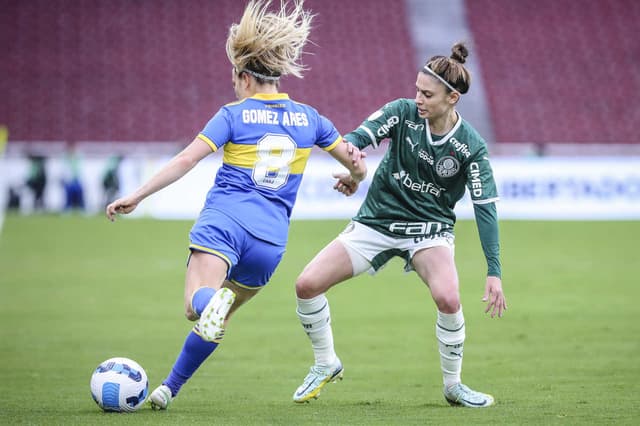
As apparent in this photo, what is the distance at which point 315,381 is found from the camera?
6.48 m

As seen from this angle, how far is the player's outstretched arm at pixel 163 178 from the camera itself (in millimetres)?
5309

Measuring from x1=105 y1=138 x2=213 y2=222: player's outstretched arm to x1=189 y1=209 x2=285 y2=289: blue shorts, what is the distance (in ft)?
1.17

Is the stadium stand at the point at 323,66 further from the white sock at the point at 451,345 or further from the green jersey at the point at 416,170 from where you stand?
Result: the white sock at the point at 451,345

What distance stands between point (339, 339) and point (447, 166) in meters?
3.58

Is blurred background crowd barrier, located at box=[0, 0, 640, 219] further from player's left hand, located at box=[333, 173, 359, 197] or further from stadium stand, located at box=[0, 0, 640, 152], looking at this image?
player's left hand, located at box=[333, 173, 359, 197]

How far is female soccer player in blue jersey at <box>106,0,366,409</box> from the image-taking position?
552cm

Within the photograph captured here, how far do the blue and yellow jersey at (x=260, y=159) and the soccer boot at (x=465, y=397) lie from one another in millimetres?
1572

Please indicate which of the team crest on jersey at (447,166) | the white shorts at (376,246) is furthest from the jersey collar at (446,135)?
the white shorts at (376,246)

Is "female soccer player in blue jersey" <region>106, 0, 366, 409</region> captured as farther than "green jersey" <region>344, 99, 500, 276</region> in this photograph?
No

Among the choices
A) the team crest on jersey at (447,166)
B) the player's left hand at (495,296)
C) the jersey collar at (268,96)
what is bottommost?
the player's left hand at (495,296)

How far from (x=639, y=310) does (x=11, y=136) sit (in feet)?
69.9

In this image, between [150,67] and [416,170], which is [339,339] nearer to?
[416,170]

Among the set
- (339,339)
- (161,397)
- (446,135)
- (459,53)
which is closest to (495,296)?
(446,135)

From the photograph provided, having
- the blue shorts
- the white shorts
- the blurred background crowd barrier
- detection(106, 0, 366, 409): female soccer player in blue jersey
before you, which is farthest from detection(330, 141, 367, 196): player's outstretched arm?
the blurred background crowd barrier
